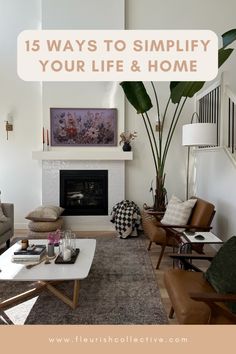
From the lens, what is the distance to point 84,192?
504 centimetres

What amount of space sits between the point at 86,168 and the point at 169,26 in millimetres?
2884

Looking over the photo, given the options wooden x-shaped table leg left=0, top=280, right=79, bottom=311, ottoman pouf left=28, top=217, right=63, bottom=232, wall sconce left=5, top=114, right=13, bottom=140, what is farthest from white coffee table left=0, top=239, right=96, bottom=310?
wall sconce left=5, top=114, right=13, bottom=140

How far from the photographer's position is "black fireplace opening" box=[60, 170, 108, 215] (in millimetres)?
4957

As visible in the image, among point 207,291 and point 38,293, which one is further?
point 38,293

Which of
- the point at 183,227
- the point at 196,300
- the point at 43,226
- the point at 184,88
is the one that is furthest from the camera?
the point at 43,226

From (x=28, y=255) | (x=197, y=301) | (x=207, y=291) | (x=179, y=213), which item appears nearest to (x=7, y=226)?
(x=28, y=255)

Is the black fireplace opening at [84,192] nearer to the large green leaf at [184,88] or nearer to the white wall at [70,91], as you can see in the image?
the white wall at [70,91]

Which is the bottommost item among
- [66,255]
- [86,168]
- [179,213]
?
[66,255]

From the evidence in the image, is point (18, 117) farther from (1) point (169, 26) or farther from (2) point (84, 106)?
(1) point (169, 26)

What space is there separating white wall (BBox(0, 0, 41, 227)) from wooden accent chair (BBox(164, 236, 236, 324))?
3.60m

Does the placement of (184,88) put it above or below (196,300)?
above

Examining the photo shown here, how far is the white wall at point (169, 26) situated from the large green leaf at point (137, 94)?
907 mm

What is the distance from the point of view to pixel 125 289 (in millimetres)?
2715

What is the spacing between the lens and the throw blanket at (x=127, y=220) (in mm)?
4453
